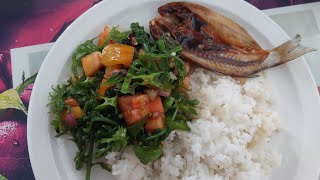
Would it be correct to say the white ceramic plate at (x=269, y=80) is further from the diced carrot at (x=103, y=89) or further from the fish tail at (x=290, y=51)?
the diced carrot at (x=103, y=89)

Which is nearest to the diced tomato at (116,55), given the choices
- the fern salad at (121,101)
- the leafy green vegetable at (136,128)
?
the fern salad at (121,101)

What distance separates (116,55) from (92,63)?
0.54 ft

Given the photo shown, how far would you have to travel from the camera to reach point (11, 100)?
2730 millimetres

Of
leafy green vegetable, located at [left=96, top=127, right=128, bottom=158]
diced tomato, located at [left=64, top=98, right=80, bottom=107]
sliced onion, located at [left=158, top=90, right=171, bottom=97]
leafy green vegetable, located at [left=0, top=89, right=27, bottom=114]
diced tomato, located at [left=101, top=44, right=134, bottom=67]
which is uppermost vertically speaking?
diced tomato, located at [left=101, top=44, right=134, bottom=67]

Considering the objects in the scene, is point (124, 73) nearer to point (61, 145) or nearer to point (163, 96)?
point (163, 96)

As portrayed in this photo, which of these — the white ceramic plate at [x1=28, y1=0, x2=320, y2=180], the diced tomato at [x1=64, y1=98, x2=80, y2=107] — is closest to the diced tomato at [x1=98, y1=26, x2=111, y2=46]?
the white ceramic plate at [x1=28, y1=0, x2=320, y2=180]

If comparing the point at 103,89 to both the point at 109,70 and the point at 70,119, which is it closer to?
the point at 109,70

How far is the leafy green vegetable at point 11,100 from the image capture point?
2.71m

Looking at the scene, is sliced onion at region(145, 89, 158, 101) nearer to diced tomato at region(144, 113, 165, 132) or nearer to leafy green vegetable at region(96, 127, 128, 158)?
diced tomato at region(144, 113, 165, 132)

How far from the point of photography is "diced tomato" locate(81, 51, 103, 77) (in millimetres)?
2383

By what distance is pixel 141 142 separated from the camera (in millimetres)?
2303

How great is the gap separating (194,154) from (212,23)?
2.88ft

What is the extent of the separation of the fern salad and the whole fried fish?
0.15 meters

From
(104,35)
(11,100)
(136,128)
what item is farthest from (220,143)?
(11,100)
